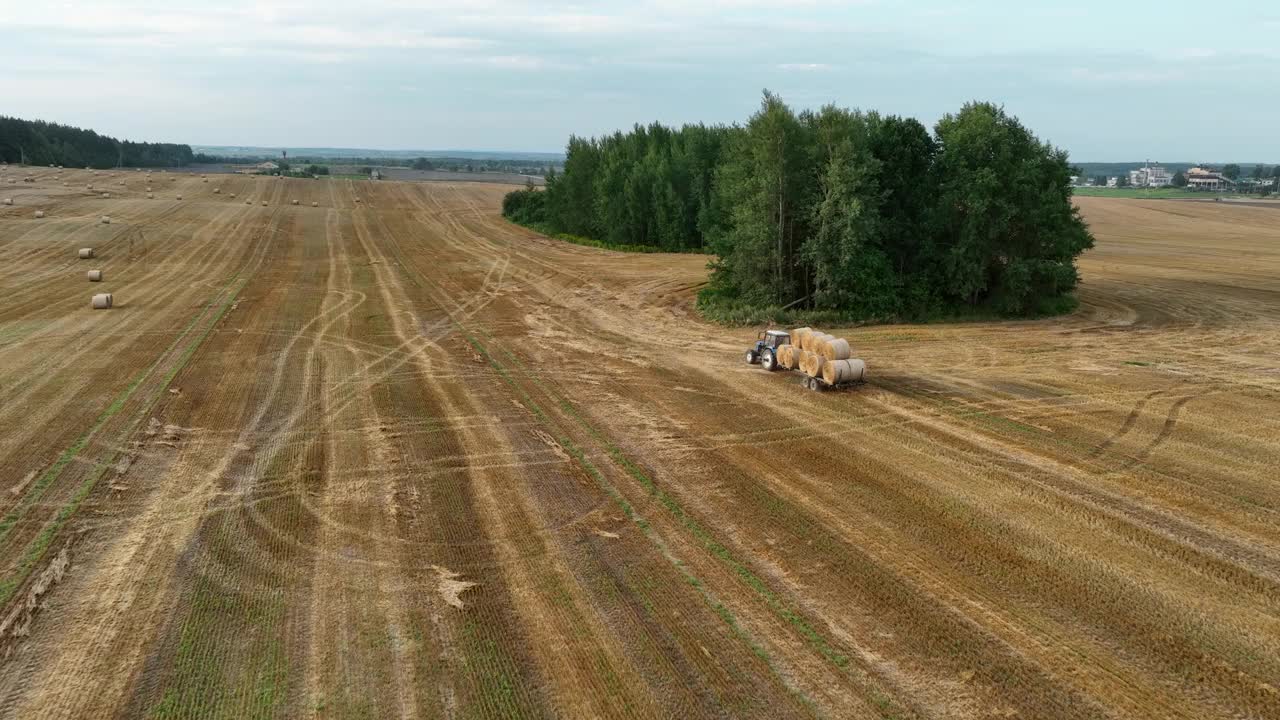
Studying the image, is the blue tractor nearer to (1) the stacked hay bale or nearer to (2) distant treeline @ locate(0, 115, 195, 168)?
(1) the stacked hay bale

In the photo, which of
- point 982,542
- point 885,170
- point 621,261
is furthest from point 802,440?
point 621,261

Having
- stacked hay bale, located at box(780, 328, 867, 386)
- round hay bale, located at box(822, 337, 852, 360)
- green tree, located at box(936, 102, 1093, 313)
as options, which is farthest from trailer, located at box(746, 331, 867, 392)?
green tree, located at box(936, 102, 1093, 313)

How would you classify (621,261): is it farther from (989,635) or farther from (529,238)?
(989,635)

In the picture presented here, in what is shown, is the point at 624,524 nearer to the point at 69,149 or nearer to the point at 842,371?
the point at 842,371

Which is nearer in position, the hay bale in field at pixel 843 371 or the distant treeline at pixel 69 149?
the hay bale in field at pixel 843 371

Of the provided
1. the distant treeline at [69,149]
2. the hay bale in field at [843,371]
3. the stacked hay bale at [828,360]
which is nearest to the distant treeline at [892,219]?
the stacked hay bale at [828,360]

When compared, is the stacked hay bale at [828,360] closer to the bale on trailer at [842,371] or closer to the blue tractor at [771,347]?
the bale on trailer at [842,371]

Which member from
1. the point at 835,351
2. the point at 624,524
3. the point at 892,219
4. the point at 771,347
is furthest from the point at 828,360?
the point at 892,219
